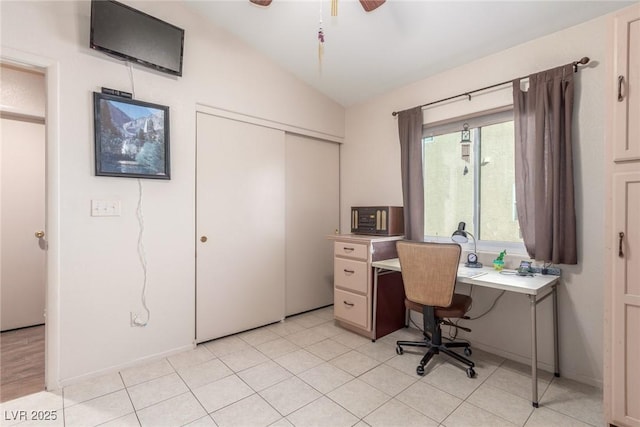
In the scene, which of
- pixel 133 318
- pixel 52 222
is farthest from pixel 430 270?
pixel 52 222

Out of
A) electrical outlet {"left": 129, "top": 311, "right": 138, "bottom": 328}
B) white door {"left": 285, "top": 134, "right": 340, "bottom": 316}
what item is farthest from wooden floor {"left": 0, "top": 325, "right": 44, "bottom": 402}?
white door {"left": 285, "top": 134, "right": 340, "bottom": 316}

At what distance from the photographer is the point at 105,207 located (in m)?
2.15

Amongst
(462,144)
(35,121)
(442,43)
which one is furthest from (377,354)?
(35,121)

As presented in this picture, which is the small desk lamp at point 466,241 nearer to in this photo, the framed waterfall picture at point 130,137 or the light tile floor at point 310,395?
the light tile floor at point 310,395

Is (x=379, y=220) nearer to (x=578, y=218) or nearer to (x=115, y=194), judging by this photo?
(x=578, y=218)

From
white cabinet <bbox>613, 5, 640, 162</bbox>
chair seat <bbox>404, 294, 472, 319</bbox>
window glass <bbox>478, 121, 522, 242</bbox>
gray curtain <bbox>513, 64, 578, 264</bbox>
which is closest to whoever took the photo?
white cabinet <bbox>613, 5, 640, 162</bbox>

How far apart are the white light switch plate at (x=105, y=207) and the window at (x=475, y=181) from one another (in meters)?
2.76

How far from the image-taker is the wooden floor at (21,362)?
1970 millimetres

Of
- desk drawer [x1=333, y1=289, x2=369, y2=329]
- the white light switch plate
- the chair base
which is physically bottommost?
the chair base

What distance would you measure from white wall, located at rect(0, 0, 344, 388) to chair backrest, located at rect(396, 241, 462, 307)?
5.98 feet

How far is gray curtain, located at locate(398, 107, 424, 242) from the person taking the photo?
9.52ft

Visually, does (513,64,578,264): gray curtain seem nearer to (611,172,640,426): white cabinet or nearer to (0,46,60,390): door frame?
(611,172,640,426): white cabinet

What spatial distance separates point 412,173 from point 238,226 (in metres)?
1.79

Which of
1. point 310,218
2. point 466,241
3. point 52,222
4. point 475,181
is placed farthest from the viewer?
point 310,218
